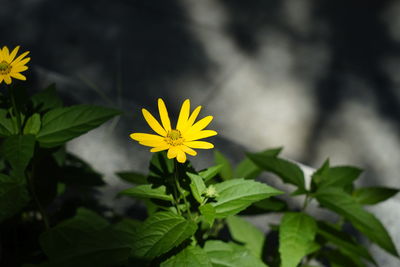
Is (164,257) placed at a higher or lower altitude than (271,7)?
lower

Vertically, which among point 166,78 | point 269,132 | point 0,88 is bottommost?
point 0,88

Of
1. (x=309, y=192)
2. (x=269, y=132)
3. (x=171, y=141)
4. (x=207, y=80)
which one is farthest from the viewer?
(x=207, y=80)

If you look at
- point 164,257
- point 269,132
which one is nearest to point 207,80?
point 269,132

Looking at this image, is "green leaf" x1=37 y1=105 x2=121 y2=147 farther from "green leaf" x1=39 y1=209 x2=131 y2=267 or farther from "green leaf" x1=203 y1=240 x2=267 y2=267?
"green leaf" x1=203 y1=240 x2=267 y2=267

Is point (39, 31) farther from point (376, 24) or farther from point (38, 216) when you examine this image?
point (376, 24)

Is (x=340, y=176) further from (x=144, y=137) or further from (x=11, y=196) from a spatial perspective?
(x=11, y=196)

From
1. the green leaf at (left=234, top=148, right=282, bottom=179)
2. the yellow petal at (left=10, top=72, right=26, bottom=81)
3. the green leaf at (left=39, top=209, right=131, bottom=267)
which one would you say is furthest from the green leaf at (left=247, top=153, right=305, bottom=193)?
the yellow petal at (left=10, top=72, right=26, bottom=81)

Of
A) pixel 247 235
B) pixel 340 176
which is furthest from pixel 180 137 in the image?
pixel 247 235
